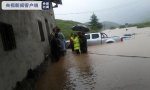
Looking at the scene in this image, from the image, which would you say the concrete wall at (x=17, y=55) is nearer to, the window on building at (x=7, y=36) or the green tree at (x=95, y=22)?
the window on building at (x=7, y=36)

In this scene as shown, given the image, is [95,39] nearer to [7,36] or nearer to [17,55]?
[17,55]

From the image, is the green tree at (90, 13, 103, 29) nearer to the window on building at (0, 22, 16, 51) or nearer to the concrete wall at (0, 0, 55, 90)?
the concrete wall at (0, 0, 55, 90)

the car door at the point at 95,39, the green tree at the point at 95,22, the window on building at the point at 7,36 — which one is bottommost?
the car door at the point at 95,39

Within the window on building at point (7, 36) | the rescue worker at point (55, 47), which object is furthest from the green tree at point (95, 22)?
the window on building at point (7, 36)

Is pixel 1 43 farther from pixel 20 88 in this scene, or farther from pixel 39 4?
pixel 39 4

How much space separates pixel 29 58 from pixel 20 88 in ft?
7.07

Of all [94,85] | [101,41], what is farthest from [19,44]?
[101,41]

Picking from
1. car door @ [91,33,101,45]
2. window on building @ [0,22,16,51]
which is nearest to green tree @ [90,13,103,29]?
car door @ [91,33,101,45]

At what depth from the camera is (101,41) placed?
19625 millimetres

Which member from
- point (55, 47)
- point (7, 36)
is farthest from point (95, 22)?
point (7, 36)

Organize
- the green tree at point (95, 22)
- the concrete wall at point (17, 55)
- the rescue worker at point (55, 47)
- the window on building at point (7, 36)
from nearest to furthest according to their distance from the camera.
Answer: the concrete wall at point (17, 55)
the window on building at point (7, 36)
the rescue worker at point (55, 47)
the green tree at point (95, 22)

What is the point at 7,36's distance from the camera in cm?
568

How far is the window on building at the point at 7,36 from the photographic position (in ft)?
17.3

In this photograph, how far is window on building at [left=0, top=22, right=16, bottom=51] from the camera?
528cm
